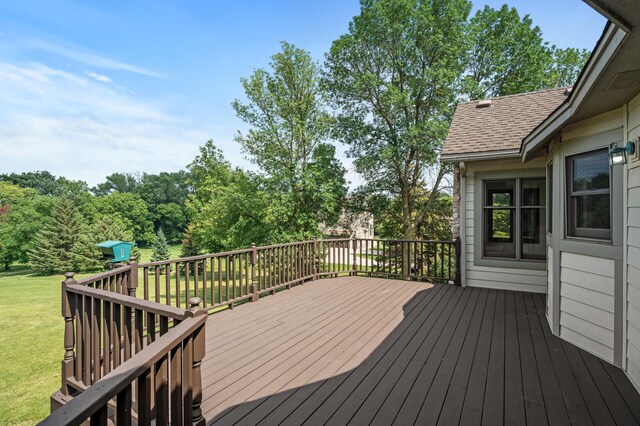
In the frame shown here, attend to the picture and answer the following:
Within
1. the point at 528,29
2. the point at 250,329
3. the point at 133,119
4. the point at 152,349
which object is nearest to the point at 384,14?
the point at 528,29

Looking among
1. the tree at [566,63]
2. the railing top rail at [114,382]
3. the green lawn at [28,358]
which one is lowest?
the green lawn at [28,358]

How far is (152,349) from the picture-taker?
1.30 meters

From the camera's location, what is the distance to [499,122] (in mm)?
6340

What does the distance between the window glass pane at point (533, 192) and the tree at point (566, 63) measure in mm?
11867

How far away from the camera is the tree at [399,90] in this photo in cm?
1227

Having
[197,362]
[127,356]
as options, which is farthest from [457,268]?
[127,356]

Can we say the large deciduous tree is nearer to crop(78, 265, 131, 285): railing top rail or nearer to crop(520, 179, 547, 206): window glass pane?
crop(520, 179, 547, 206): window glass pane

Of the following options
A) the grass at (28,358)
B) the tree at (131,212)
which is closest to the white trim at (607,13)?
the grass at (28,358)

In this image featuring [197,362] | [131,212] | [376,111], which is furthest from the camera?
[131,212]

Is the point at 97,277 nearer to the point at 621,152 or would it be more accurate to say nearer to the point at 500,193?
the point at 621,152

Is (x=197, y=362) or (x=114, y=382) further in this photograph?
(x=197, y=362)

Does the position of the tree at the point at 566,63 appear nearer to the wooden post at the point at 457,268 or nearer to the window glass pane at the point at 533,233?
the window glass pane at the point at 533,233

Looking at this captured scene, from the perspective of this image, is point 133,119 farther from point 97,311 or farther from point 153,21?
point 97,311

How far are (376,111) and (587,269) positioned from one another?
11559 mm
